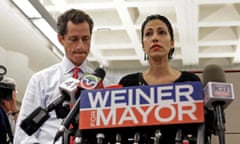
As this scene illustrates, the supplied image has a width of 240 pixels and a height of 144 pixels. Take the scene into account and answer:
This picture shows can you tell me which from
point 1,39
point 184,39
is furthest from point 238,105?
point 184,39

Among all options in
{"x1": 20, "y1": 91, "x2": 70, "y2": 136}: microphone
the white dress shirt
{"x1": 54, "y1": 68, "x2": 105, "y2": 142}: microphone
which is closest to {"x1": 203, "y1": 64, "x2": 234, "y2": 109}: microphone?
{"x1": 54, "y1": 68, "x2": 105, "y2": 142}: microphone

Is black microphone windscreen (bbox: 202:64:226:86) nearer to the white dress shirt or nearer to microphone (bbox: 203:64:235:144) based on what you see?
microphone (bbox: 203:64:235:144)

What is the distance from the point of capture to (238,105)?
2207 mm

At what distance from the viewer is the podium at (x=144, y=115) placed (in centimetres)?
94

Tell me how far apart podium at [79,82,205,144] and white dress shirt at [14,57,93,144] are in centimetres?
40

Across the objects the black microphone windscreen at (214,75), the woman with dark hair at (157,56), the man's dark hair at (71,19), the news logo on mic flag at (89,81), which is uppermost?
the man's dark hair at (71,19)

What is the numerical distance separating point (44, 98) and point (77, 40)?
0.24 m

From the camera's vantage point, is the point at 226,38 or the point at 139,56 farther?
the point at 139,56

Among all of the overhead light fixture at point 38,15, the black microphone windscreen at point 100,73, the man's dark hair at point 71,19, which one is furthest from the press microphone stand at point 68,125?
the overhead light fixture at point 38,15

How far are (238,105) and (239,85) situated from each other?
0.36 feet

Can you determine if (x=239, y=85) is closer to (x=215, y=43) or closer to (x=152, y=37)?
(x=152, y=37)

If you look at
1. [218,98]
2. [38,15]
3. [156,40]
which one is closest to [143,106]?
[218,98]

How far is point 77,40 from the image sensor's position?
1.51m

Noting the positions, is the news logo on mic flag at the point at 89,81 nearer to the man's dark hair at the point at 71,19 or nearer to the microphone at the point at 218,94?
the microphone at the point at 218,94
